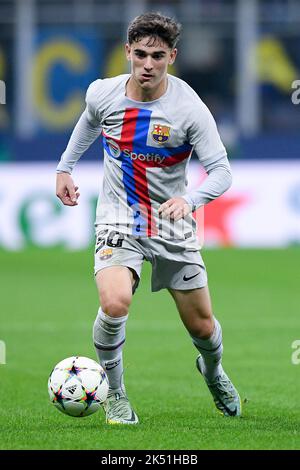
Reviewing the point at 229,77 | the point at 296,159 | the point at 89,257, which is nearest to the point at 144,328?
the point at 89,257

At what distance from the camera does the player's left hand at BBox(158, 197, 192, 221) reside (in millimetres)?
6301

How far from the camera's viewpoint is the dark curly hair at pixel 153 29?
6.59 m

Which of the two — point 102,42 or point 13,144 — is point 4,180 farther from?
point 102,42

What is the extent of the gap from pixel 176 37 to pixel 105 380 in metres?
1.94

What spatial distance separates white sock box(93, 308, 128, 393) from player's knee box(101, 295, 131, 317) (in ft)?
0.16

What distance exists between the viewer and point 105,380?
665 centimetres

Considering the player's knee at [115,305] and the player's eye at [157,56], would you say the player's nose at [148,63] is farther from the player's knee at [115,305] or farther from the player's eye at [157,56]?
the player's knee at [115,305]

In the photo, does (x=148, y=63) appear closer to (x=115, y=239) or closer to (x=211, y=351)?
(x=115, y=239)

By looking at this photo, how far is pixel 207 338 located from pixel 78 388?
944mm

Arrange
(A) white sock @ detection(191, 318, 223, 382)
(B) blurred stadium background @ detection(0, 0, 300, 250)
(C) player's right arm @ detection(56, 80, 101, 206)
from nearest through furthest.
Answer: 1. (C) player's right arm @ detection(56, 80, 101, 206)
2. (A) white sock @ detection(191, 318, 223, 382)
3. (B) blurred stadium background @ detection(0, 0, 300, 250)

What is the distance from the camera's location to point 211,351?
23.4 feet

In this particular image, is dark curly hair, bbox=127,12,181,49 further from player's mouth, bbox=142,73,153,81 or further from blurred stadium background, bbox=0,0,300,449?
blurred stadium background, bbox=0,0,300,449

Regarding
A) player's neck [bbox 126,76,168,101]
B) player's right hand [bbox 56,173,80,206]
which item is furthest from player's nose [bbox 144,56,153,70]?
player's right hand [bbox 56,173,80,206]

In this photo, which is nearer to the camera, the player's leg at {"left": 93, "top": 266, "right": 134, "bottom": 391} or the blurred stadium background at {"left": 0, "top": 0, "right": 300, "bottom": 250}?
the player's leg at {"left": 93, "top": 266, "right": 134, "bottom": 391}
